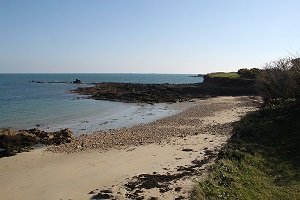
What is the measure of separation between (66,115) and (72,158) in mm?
22327

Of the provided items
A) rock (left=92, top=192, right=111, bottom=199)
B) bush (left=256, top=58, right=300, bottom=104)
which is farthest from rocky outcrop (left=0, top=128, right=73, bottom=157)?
bush (left=256, top=58, right=300, bottom=104)

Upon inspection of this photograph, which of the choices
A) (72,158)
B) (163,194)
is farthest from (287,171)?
(72,158)

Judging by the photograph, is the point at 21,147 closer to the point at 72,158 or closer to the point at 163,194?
the point at 72,158


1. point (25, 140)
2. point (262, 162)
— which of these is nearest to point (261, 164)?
point (262, 162)

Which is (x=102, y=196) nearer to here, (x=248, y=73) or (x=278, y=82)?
(x=278, y=82)

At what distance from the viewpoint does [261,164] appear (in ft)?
56.5

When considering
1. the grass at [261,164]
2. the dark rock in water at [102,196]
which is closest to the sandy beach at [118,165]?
the dark rock in water at [102,196]

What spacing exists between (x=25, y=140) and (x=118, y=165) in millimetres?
9937

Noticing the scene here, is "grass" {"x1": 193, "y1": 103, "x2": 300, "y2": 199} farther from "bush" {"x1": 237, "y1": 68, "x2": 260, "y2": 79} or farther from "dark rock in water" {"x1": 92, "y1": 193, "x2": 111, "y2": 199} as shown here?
"bush" {"x1": 237, "y1": 68, "x2": 260, "y2": 79}

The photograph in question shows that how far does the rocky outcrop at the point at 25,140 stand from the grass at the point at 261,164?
42.8ft

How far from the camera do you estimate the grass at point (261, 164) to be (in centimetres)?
1402

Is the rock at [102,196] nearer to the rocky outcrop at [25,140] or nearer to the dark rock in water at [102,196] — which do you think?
the dark rock in water at [102,196]

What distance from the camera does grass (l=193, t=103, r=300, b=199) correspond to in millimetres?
14016

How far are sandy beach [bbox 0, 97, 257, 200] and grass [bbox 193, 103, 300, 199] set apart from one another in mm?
1176
